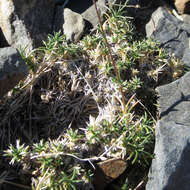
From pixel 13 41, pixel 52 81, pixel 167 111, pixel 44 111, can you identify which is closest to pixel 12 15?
pixel 13 41

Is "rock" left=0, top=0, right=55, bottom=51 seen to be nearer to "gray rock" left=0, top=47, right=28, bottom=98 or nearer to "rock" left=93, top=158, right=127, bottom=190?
"gray rock" left=0, top=47, right=28, bottom=98

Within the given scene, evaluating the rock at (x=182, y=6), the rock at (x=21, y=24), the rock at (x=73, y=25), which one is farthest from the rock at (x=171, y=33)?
the rock at (x=21, y=24)

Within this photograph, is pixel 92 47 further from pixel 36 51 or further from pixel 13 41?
pixel 13 41

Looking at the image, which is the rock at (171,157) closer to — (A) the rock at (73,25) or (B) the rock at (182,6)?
(A) the rock at (73,25)

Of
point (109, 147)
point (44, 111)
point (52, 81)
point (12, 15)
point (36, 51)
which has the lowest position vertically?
point (109, 147)

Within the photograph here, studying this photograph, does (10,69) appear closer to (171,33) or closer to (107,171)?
(107,171)

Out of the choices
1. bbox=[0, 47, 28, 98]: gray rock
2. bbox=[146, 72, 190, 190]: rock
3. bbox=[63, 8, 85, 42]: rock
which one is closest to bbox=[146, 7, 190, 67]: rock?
bbox=[63, 8, 85, 42]: rock
